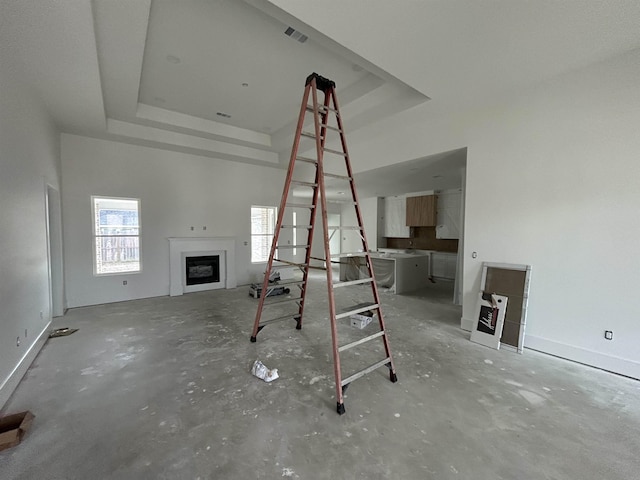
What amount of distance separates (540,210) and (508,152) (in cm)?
86

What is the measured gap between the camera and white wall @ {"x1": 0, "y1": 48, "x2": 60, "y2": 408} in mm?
2264

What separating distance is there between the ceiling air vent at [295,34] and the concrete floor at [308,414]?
357 centimetres

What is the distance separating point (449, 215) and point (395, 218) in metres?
1.91

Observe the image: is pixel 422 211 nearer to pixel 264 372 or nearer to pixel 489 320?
pixel 489 320

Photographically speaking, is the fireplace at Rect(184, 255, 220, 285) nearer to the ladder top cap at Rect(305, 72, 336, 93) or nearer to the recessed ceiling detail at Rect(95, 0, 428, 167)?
the recessed ceiling detail at Rect(95, 0, 428, 167)

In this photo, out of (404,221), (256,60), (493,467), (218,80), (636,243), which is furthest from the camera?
(404,221)

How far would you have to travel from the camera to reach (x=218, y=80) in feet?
12.5

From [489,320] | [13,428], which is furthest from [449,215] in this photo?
[13,428]

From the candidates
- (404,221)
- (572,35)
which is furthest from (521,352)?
(404,221)

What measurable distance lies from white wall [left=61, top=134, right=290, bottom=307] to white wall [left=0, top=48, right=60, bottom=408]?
151cm

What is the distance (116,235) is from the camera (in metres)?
5.25

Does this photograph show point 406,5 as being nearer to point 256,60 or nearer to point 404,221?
point 256,60

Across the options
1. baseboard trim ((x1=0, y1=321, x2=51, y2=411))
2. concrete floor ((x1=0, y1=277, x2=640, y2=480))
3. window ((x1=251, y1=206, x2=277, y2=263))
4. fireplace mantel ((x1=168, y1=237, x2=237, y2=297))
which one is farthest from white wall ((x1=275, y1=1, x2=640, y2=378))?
A: fireplace mantel ((x1=168, y1=237, x2=237, y2=297))

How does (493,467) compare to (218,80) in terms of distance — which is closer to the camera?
(493,467)
